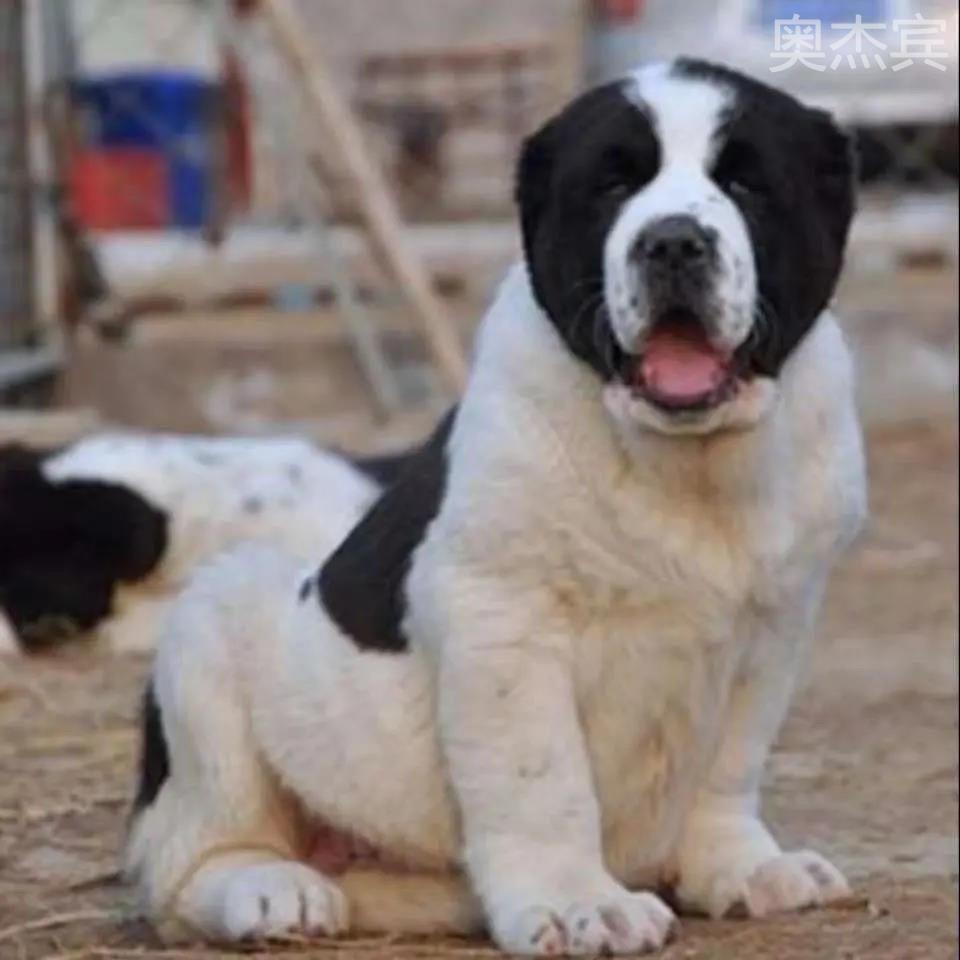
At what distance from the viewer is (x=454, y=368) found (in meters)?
8.89

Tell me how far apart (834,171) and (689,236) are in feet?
0.99

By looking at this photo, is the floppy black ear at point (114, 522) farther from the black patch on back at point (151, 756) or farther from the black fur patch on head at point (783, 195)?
the black fur patch on head at point (783, 195)

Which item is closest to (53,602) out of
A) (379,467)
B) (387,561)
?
(379,467)

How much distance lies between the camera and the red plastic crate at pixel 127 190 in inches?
535

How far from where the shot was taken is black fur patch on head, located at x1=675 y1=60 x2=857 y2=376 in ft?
11.6

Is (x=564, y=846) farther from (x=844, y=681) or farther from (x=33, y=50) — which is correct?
(x=33, y=50)

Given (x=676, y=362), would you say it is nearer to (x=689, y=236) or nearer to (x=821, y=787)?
(x=689, y=236)

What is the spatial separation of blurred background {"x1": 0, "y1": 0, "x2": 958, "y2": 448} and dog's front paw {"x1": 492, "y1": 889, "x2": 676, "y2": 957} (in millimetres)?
4625

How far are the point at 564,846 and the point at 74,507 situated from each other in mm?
4035

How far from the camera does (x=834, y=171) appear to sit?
3660 mm

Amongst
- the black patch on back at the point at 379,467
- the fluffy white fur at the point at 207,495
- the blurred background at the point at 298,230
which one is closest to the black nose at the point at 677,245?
the fluffy white fur at the point at 207,495

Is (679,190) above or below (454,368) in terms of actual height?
above

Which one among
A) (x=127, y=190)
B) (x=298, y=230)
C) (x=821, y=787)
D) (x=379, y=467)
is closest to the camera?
(x=821, y=787)

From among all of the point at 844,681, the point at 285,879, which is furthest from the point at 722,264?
the point at 844,681
